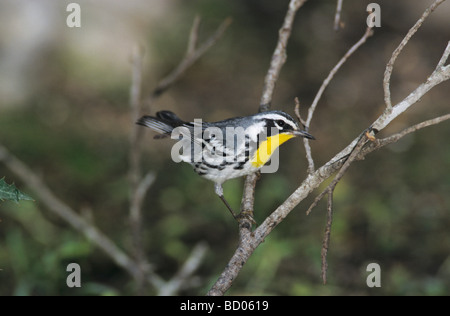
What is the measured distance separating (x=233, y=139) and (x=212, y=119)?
132 inches

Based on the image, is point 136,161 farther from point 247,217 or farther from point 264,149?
point 264,149

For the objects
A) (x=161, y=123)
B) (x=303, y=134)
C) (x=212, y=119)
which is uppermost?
(x=212, y=119)

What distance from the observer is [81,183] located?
5.28m

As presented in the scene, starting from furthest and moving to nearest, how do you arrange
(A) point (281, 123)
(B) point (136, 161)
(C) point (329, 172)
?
1. (A) point (281, 123)
2. (B) point (136, 161)
3. (C) point (329, 172)

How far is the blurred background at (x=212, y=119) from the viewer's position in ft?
13.6

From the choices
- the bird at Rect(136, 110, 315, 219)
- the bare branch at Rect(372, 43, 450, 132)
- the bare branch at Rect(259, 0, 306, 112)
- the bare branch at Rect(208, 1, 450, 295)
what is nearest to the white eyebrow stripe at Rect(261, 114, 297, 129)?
the bird at Rect(136, 110, 315, 219)

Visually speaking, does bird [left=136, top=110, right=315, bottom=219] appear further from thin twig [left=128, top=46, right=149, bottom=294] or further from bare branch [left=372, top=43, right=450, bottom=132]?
bare branch [left=372, top=43, right=450, bottom=132]

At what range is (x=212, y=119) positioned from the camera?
254 inches

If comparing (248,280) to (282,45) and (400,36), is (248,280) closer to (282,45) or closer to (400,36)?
(282,45)

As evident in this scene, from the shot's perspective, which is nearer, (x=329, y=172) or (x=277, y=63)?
(x=329, y=172)

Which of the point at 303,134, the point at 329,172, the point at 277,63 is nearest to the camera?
the point at 329,172

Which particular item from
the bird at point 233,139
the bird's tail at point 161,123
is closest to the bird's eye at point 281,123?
the bird at point 233,139

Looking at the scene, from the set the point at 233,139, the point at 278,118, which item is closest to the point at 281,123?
the point at 278,118

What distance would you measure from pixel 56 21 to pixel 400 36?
458cm
